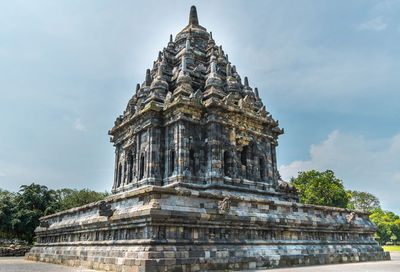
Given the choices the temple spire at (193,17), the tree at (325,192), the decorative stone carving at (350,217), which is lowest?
the decorative stone carving at (350,217)

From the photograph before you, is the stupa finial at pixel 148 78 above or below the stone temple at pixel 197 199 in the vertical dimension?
above

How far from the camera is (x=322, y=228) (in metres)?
15.6

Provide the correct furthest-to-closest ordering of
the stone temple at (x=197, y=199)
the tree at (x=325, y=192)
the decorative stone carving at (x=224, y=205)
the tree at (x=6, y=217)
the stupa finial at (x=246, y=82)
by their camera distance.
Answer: the tree at (x=325, y=192)
the tree at (x=6, y=217)
the stupa finial at (x=246, y=82)
the decorative stone carving at (x=224, y=205)
the stone temple at (x=197, y=199)

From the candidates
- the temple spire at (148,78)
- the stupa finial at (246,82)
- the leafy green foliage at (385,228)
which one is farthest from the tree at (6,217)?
the leafy green foliage at (385,228)

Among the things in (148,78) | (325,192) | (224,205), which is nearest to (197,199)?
(224,205)

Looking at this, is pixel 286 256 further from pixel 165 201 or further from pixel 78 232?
pixel 78 232

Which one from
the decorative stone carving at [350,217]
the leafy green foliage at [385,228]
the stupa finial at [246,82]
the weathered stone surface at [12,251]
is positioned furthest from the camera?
the leafy green foliage at [385,228]

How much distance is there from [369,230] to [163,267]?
45.9 ft

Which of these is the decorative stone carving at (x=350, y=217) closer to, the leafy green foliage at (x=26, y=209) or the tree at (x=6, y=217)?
the leafy green foliage at (x=26, y=209)

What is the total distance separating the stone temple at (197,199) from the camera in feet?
35.7

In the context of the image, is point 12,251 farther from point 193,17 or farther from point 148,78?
point 193,17

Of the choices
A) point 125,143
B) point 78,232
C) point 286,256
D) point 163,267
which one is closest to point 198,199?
point 163,267

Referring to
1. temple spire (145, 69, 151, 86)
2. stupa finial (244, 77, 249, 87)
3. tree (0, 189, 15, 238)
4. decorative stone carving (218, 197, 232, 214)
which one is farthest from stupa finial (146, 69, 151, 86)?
tree (0, 189, 15, 238)

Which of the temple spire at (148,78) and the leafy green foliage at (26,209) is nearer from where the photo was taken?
the temple spire at (148,78)
